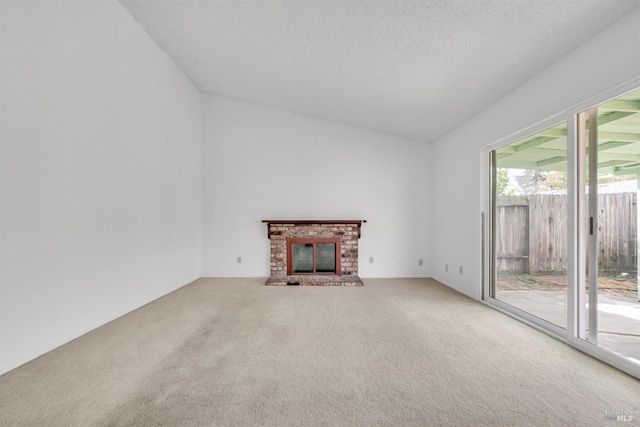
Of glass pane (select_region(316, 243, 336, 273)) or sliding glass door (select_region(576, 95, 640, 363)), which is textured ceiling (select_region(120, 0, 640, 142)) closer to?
sliding glass door (select_region(576, 95, 640, 363))

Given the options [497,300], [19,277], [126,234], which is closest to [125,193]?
[126,234]

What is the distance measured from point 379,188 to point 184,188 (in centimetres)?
332

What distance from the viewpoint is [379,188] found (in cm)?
474

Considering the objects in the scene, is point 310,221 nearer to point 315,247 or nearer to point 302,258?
point 315,247

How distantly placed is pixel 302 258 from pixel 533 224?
10.8ft

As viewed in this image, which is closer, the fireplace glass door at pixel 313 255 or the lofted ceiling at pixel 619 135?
the lofted ceiling at pixel 619 135

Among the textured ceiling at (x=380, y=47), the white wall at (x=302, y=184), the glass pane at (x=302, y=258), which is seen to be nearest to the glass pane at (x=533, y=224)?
the textured ceiling at (x=380, y=47)

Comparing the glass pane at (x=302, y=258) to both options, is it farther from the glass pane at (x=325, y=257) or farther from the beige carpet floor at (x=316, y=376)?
the beige carpet floor at (x=316, y=376)

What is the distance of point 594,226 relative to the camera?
6.59 ft

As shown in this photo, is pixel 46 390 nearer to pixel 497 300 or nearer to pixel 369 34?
pixel 369 34

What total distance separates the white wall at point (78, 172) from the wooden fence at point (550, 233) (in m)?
4.33

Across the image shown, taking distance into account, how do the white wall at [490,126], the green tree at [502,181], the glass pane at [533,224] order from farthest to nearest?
the green tree at [502,181] → the glass pane at [533,224] → the white wall at [490,126]

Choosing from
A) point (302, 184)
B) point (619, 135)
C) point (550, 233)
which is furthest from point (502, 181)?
point (302, 184)

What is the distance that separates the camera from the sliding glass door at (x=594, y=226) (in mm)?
1936
